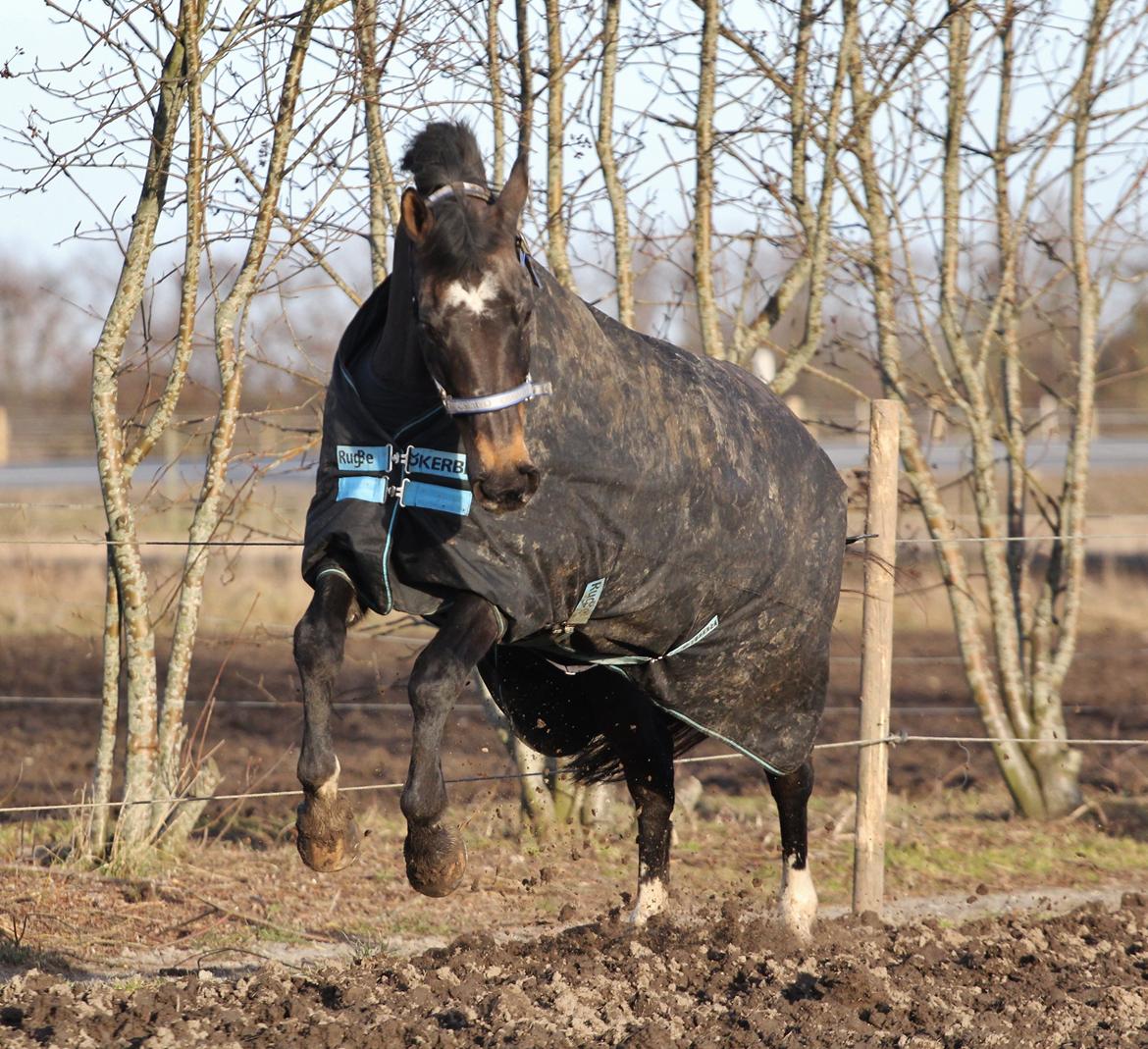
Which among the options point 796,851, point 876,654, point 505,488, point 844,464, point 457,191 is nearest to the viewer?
point 505,488

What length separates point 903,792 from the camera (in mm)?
8227

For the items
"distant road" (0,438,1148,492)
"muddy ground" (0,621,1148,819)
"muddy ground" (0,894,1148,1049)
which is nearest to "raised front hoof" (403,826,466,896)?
"muddy ground" (0,894,1148,1049)

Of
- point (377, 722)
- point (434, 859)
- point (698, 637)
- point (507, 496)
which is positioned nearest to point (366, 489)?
point (507, 496)

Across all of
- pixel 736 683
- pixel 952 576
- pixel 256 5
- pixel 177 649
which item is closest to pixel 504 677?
pixel 736 683

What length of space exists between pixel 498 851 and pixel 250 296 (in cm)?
279

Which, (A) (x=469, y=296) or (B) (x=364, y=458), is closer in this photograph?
(A) (x=469, y=296)

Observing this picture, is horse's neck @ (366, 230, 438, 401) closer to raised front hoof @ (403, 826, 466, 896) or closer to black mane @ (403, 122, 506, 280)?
black mane @ (403, 122, 506, 280)

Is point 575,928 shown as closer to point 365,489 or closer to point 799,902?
point 799,902

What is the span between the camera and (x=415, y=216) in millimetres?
3582

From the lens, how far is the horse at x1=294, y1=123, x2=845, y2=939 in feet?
11.6

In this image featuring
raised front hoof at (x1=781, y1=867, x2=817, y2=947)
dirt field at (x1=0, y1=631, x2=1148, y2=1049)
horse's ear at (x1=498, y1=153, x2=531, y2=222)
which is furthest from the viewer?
raised front hoof at (x1=781, y1=867, x2=817, y2=947)

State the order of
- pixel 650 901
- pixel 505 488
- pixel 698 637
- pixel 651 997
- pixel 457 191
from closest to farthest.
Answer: pixel 505 488 < pixel 457 191 < pixel 651 997 < pixel 698 637 < pixel 650 901

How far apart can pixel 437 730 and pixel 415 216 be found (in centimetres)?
131

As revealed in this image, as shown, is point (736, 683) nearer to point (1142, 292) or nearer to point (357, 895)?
point (357, 895)
